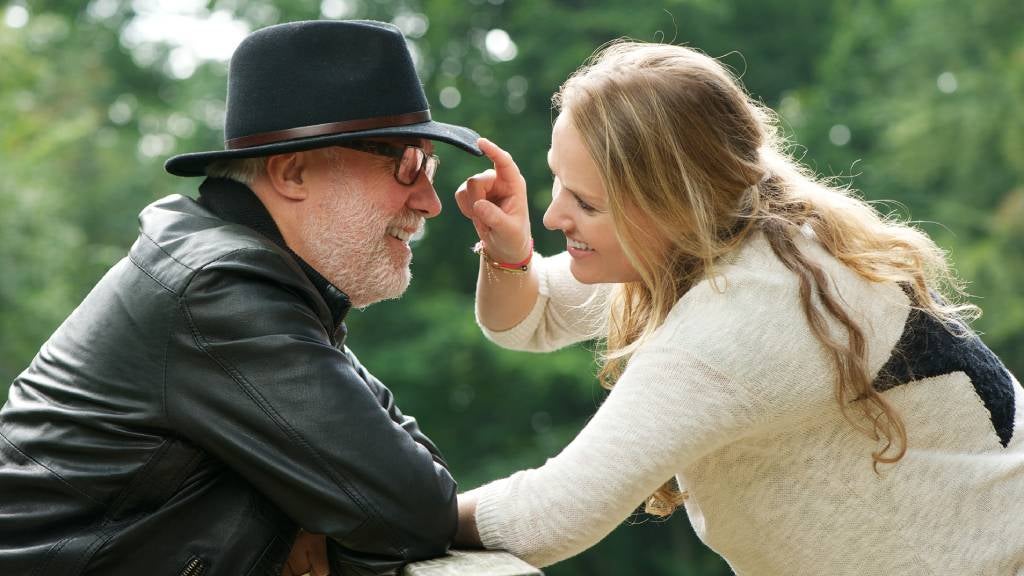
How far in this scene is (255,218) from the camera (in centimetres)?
243

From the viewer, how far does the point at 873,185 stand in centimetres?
1555

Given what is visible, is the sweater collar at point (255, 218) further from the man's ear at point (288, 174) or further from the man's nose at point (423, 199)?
the man's nose at point (423, 199)

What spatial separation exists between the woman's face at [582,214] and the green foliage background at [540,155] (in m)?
11.9

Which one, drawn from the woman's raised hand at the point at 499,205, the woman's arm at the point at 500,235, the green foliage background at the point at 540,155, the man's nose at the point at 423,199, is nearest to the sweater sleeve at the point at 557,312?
the woman's arm at the point at 500,235

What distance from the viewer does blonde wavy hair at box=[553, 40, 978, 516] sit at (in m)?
2.29

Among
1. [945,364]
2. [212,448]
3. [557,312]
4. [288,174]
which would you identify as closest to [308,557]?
[212,448]

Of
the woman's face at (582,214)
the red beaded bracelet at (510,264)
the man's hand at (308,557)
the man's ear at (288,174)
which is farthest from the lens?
the red beaded bracelet at (510,264)

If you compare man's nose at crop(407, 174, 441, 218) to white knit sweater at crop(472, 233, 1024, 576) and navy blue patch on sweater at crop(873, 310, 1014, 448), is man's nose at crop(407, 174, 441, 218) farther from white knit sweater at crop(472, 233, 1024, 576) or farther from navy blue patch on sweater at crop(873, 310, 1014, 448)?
navy blue patch on sweater at crop(873, 310, 1014, 448)

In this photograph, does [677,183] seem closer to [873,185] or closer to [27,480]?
[27,480]

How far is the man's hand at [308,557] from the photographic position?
221cm

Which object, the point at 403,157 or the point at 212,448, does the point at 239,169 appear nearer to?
the point at 403,157

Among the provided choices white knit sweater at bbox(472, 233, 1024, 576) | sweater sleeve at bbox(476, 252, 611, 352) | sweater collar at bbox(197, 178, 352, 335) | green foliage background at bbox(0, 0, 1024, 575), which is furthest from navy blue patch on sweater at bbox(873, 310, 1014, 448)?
green foliage background at bbox(0, 0, 1024, 575)

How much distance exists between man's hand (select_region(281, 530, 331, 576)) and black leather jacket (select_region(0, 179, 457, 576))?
0.05 m

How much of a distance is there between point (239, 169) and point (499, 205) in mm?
607
